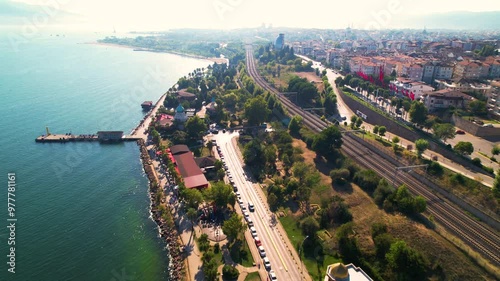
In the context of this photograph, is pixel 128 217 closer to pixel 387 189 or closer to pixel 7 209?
pixel 7 209

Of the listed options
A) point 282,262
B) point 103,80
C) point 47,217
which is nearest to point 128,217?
point 47,217

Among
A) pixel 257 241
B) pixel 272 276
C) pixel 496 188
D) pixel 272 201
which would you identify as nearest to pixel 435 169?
pixel 496 188

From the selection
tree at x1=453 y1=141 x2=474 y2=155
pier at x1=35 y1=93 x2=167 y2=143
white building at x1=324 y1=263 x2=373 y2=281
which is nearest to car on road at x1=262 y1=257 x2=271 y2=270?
white building at x1=324 y1=263 x2=373 y2=281

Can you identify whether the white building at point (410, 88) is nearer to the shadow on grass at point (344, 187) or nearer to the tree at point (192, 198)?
the shadow on grass at point (344, 187)

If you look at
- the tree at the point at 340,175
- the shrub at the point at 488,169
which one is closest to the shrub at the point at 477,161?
the shrub at the point at 488,169

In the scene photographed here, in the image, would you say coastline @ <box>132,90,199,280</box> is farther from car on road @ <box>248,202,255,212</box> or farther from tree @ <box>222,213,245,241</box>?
car on road @ <box>248,202,255,212</box>

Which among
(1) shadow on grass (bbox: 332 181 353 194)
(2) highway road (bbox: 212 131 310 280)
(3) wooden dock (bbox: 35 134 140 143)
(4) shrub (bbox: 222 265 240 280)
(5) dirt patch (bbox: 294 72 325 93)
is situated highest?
(5) dirt patch (bbox: 294 72 325 93)
